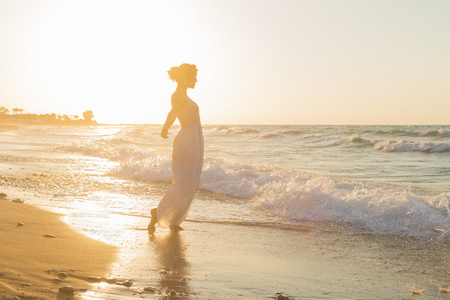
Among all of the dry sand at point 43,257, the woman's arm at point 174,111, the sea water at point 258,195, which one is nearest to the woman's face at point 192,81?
the woman's arm at point 174,111

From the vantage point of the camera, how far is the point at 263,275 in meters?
4.52

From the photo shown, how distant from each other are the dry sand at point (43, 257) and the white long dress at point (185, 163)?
131cm

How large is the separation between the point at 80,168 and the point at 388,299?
13.0 metres

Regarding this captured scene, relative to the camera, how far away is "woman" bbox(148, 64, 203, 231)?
20.6 feet

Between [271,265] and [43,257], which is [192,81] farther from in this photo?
[43,257]

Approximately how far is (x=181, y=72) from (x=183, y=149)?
1.08 metres

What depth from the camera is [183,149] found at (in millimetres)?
6289

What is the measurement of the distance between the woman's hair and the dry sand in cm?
244

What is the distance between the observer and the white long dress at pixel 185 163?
248 inches

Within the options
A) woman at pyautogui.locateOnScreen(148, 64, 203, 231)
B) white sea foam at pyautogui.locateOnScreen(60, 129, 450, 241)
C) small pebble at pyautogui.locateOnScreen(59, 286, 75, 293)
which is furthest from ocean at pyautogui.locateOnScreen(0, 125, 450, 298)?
small pebble at pyautogui.locateOnScreen(59, 286, 75, 293)

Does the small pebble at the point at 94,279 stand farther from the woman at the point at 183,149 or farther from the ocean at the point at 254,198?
the woman at the point at 183,149

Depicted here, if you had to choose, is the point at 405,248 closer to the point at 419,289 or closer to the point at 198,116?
the point at 419,289

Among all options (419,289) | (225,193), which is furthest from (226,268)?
(225,193)

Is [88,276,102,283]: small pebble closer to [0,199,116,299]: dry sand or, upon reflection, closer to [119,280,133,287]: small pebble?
[0,199,116,299]: dry sand
